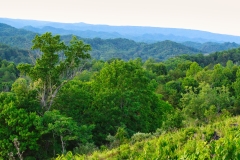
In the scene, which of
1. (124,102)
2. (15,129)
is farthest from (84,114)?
(15,129)

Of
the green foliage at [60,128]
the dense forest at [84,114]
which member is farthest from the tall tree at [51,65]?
the green foliage at [60,128]

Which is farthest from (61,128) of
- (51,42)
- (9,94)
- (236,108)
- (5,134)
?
(236,108)

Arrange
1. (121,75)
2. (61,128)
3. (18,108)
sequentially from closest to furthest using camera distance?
(61,128)
(18,108)
(121,75)

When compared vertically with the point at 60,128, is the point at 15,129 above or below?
below

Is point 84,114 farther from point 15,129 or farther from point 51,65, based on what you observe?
point 15,129

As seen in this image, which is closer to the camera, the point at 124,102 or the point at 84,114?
the point at 84,114

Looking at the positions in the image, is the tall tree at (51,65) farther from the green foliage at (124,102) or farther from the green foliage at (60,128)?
the green foliage at (124,102)

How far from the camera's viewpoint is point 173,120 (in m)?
18.9

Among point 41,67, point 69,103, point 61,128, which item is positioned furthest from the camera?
point 69,103

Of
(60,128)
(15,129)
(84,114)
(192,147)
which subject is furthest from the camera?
(84,114)

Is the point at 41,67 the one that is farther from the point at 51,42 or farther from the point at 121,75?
the point at 121,75

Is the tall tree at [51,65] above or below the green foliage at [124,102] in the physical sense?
above

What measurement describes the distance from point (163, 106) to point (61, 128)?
15218 millimetres

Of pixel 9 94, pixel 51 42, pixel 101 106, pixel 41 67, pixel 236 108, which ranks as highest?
pixel 51 42
